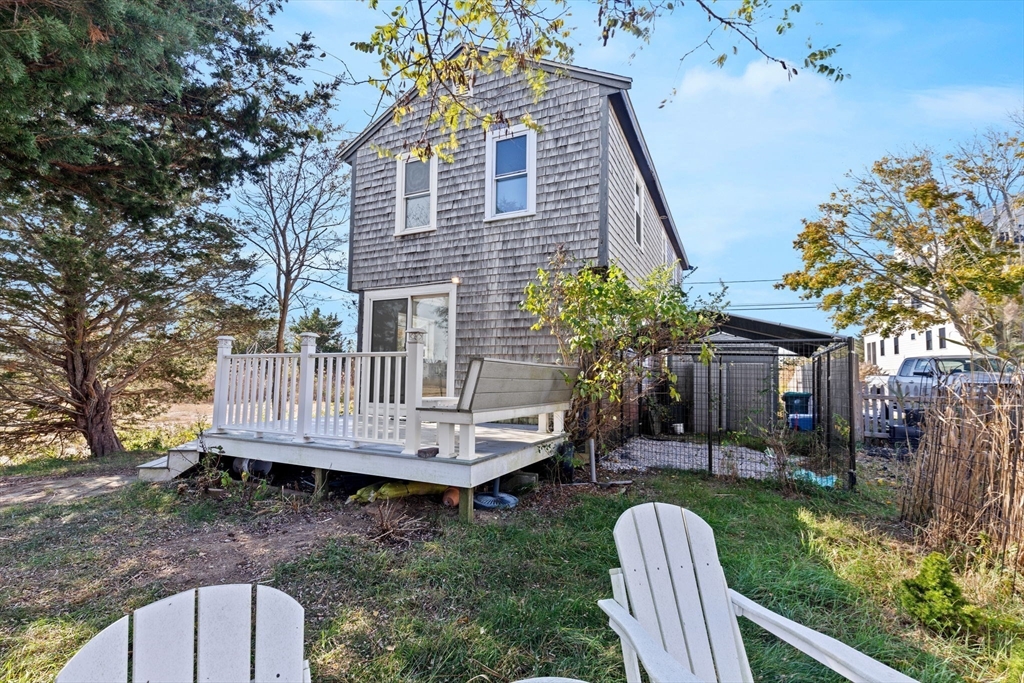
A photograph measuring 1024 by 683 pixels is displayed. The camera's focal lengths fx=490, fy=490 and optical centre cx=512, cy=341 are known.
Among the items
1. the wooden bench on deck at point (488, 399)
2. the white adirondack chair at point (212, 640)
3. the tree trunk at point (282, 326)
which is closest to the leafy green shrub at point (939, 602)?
the wooden bench on deck at point (488, 399)

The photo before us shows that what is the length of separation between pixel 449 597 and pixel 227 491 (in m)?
3.56

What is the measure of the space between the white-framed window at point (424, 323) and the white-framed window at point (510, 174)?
1.51 meters

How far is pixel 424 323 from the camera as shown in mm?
8422

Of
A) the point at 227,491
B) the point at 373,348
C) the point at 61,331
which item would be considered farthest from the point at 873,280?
the point at 61,331

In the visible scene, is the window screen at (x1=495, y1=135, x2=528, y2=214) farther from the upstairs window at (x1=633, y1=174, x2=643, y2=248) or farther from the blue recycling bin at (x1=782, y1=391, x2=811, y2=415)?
the blue recycling bin at (x1=782, y1=391, x2=811, y2=415)

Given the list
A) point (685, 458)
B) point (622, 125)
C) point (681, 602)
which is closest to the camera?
point (681, 602)

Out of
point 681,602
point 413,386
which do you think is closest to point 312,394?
point 413,386

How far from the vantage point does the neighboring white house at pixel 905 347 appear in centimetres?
2100

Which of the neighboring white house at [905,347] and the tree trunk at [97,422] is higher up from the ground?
the neighboring white house at [905,347]

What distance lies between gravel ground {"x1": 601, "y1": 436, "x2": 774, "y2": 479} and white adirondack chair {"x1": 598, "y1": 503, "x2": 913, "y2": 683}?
4.33m

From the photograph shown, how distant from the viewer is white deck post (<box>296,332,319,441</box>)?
5.04 m

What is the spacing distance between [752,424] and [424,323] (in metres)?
5.24

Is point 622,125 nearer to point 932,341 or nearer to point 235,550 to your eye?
point 235,550

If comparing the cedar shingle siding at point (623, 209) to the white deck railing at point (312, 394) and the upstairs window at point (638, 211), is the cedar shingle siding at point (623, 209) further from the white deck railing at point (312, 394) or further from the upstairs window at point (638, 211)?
the white deck railing at point (312, 394)
